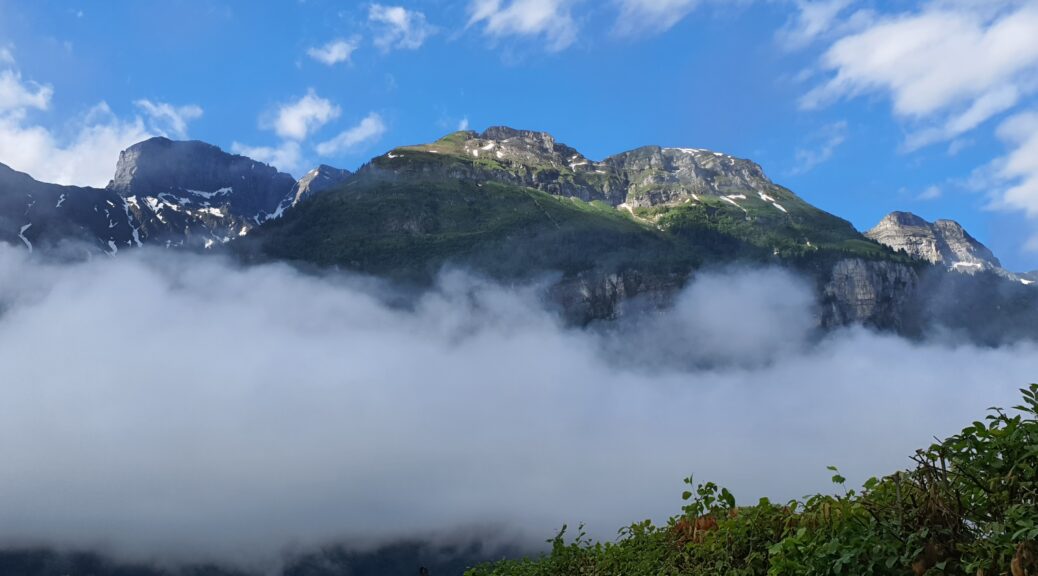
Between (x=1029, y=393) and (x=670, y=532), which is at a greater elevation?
(x=1029, y=393)

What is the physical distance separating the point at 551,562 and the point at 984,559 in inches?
270

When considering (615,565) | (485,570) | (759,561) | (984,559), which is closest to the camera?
(984,559)

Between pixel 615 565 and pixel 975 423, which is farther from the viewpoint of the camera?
pixel 615 565

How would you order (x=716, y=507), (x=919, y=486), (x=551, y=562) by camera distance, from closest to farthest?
(x=919, y=486), (x=716, y=507), (x=551, y=562)

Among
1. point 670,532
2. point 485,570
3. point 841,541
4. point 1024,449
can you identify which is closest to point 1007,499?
point 1024,449

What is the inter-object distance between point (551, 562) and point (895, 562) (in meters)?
6.28

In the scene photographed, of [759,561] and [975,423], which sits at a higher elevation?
[975,423]

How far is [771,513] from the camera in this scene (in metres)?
8.52

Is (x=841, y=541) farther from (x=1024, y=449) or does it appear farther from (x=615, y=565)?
(x=615, y=565)

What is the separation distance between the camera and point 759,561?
8.19m

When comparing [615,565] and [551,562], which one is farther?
[551,562]

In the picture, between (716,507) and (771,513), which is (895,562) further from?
(716,507)

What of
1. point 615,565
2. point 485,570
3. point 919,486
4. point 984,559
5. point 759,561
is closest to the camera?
point 984,559

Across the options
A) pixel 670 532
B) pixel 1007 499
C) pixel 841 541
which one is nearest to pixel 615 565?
pixel 670 532
